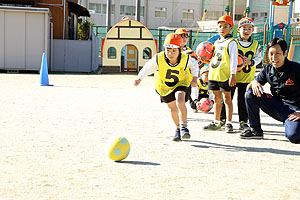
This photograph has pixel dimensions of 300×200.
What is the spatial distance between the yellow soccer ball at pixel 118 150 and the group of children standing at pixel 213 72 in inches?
59.2

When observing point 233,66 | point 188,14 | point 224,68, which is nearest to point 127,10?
point 188,14

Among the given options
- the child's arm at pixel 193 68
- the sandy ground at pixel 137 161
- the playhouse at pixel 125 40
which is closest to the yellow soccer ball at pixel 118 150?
the sandy ground at pixel 137 161

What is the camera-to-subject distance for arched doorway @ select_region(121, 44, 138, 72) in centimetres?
2934

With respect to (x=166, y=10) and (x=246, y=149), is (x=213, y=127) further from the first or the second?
(x=166, y=10)

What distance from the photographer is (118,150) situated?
5.36 metres

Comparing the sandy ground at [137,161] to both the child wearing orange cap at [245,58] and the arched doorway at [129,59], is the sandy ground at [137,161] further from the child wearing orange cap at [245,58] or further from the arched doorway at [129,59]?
the arched doorway at [129,59]

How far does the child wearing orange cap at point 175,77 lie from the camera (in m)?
6.85

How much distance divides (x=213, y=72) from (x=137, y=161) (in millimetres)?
2841

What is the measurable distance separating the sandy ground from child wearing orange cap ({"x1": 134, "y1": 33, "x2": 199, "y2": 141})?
0.34m

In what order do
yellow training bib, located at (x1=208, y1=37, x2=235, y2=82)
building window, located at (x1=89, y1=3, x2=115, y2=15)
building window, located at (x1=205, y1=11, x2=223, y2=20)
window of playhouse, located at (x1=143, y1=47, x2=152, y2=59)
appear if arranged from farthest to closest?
building window, located at (x1=205, y1=11, x2=223, y2=20) < building window, located at (x1=89, y1=3, x2=115, y2=15) < window of playhouse, located at (x1=143, y1=47, x2=152, y2=59) < yellow training bib, located at (x1=208, y1=37, x2=235, y2=82)

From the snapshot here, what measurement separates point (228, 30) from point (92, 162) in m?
3.60

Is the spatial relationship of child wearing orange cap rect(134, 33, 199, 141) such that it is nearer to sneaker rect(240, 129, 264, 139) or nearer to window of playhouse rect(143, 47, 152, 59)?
sneaker rect(240, 129, 264, 139)

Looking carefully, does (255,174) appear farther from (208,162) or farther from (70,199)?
(70,199)

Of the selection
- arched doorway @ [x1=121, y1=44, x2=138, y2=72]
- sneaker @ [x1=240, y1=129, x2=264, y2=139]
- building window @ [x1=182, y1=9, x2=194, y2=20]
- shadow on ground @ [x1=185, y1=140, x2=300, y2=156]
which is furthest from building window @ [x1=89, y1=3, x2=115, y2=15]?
shadow on ground @ [x1=185, y1=140, x2=300, y2=156]
